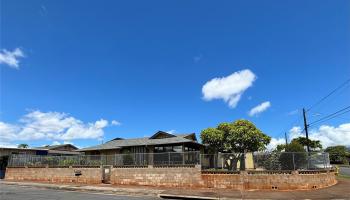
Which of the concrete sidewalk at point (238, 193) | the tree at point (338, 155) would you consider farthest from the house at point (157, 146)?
the tree at point (338, 155)

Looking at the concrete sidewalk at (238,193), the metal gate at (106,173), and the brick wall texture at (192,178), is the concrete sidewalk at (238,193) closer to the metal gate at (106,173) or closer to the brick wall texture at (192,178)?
the brick wall texture at (192,178)

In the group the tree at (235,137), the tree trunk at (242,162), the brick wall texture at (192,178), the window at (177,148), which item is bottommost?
the brick wall texture at (192,178)

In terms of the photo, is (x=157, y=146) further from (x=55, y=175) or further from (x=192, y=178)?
(x=192, y=178)

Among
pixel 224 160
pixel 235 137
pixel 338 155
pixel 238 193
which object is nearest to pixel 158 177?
pixel 224 160

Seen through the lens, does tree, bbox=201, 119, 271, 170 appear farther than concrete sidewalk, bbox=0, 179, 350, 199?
Yes

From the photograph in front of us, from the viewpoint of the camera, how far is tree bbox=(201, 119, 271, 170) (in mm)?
31719

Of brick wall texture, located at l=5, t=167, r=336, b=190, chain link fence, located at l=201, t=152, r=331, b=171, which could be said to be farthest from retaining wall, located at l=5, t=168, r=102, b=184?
chain link fence, located at l=201, t=152, r=331, b=171

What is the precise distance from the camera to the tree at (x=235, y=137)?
31719 millimetres

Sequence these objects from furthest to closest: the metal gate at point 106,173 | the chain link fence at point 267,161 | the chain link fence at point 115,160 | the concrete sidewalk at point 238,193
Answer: the metal gate at point 106,173, the chain link fence at point 115,160, the chain link fence at point 267,161, the concrete sidewalk at point 238,193

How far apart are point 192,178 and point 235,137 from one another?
11.8 m

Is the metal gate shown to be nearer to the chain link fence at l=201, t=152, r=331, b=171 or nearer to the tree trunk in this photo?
the chain link fence at l=201, t=152, r=331, b=171

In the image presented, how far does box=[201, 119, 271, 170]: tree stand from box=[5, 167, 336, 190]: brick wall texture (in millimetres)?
10156

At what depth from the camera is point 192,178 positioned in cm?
2116

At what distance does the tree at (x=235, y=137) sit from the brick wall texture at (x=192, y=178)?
10.2 meters
